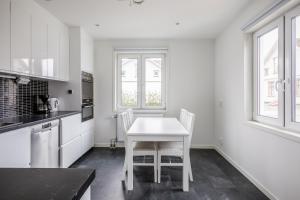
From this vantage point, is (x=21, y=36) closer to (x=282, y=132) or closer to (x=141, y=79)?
(x=141, y=79)

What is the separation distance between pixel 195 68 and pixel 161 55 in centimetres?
83

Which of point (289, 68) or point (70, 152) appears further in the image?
point (70, 152)

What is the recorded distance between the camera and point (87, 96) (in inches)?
159

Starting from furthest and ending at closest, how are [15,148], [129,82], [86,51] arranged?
[129,82]
[86,51]
[15,148]

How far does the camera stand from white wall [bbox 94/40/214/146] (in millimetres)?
4461

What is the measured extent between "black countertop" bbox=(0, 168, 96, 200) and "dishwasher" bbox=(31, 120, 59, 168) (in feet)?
5.33

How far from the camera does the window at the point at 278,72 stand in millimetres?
2068

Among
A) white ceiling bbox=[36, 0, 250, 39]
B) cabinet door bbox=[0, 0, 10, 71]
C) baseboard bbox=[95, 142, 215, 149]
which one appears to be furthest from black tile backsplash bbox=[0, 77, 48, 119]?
baseboard bbox=[95, 142, 215, 149]

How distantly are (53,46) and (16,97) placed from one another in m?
0.95

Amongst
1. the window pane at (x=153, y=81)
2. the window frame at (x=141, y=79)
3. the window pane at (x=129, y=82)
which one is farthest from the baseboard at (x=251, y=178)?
the window pane at (x=129, y=82)

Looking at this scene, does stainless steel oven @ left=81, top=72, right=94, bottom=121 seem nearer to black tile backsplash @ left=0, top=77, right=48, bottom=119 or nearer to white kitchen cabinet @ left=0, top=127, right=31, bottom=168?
black tile backsplash @ left=0, top=77, right=48, bottom=119

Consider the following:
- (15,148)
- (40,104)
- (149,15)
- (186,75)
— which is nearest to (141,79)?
(186,75)

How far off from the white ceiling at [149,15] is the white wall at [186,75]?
0.34m

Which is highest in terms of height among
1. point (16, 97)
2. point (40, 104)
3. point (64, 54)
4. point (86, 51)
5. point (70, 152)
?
point (86, 51)
